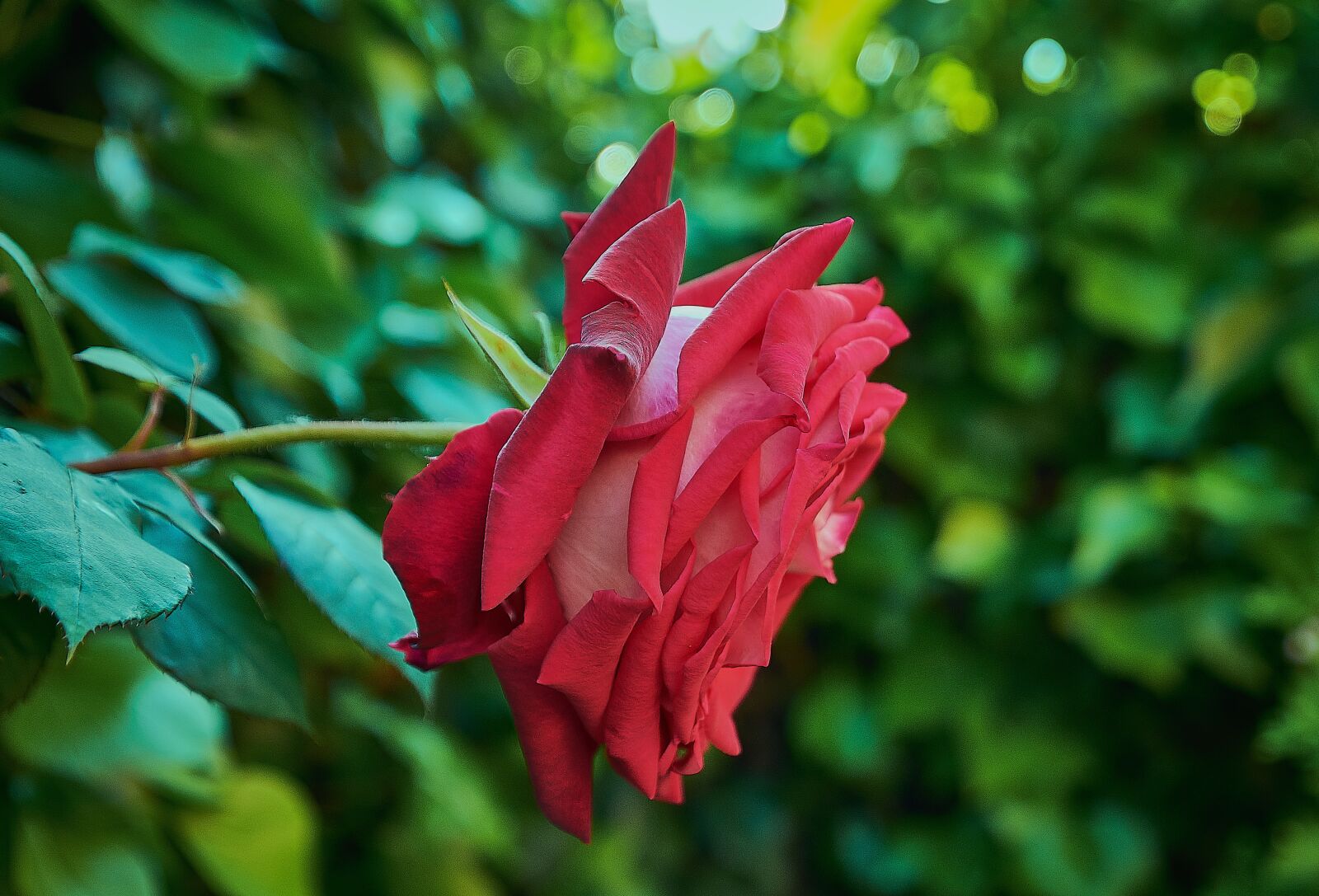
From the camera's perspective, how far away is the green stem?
21 centimetres

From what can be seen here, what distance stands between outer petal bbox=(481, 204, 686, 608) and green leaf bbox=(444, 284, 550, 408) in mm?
28

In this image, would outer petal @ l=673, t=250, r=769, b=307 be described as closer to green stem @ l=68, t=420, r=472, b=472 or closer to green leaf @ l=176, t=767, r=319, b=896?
green stem @ l=68, t=420, r=472, b=472

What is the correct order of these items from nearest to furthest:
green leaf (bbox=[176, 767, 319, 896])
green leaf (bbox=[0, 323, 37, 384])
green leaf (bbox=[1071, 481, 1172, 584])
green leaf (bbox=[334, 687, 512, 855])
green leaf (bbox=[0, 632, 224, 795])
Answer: green leaf (bbox=[0, 323, 37, 384])
green leaf (bbox=[0, 632, 224, 795])
green leaf (bbox=[176, 767, 319, 896])
green leaf (bbox=[334, 687, 512, 855])
green leaf (bbox=[1071, 481, 1172, 584])

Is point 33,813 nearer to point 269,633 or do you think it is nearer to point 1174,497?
point 269,633

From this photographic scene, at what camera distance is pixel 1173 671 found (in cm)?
83

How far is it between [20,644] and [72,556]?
0.06 metres

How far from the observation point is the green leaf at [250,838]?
50 centimetres

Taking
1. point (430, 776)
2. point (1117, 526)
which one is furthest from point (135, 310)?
point (1117, 526)

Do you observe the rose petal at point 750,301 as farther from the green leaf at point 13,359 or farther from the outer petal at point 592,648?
the green leaf at point 13,359

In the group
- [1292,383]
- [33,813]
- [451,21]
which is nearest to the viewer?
[33,813]

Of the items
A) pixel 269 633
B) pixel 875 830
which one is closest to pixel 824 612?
pixel 875 830

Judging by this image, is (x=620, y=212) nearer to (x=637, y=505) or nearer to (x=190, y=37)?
(x=637, y=505)

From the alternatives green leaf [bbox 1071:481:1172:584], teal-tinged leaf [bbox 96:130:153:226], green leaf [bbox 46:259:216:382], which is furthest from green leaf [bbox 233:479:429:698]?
green leaf [bbox 1071:481:1172:584]

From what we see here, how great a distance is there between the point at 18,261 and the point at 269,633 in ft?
0.34
